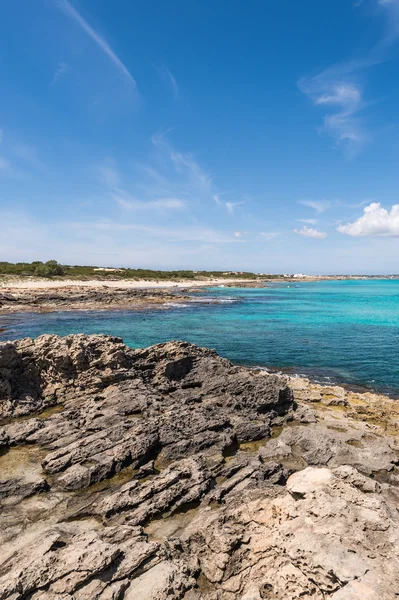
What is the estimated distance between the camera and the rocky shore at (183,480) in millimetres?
7281

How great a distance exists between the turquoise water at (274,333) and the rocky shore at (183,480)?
29.2 ft

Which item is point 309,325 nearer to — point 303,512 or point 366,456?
point 366,456

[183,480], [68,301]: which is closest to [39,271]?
[68,301]

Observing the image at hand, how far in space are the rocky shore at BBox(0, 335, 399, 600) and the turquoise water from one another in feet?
29.2

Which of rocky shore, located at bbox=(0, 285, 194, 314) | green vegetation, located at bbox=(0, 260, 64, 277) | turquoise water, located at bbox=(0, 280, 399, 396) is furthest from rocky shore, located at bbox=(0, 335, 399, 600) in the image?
green vegetation, located at bbox=(0, 260, 64, 277)

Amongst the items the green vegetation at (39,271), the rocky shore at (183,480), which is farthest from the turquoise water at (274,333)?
the green vegetation at (39,271)

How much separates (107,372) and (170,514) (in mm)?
10619

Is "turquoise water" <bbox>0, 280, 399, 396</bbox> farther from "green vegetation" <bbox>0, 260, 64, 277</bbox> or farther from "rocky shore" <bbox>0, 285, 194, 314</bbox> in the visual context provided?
"green vegetation" <bbox>0, 260, 64, 277</bbox>

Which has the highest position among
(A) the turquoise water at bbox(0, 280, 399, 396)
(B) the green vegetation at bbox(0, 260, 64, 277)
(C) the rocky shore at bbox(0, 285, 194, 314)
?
(B) the green vegetation at bbox(0, 260, 64, 277)

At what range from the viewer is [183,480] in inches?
451

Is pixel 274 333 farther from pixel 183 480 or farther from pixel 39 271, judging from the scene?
pixel 39 271

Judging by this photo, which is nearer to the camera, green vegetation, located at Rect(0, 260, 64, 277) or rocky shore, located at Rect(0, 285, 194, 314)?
rocky shore, located at Rect(0, 285, 194, 314)

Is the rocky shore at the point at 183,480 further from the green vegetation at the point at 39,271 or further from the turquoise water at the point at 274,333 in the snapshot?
the green vegetation at the point at 39,271

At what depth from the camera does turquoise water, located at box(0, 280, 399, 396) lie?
103 ft
